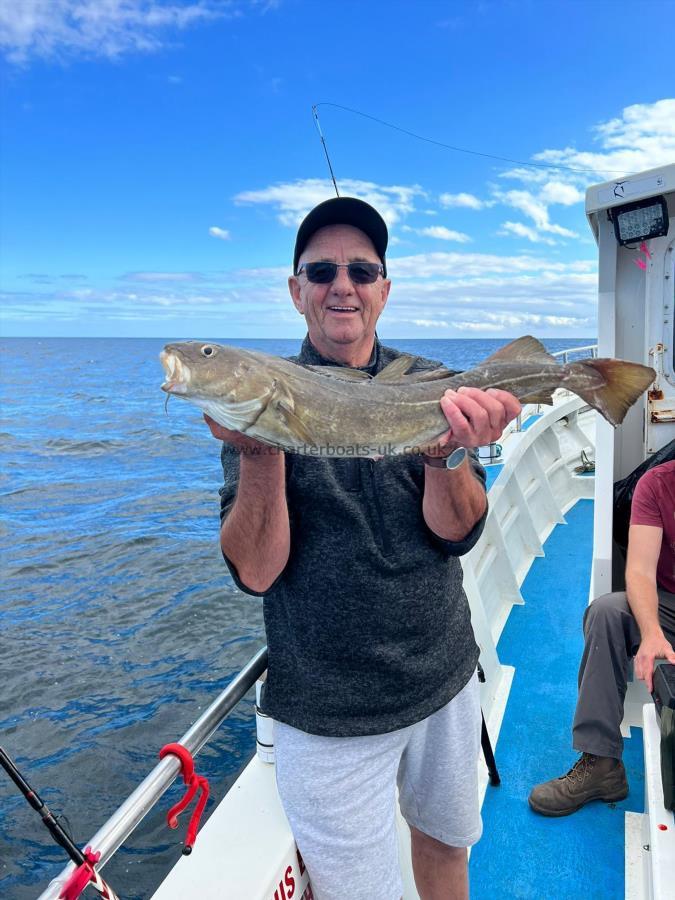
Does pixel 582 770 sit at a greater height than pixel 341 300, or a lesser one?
lesser

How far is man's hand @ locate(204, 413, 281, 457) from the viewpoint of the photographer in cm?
217

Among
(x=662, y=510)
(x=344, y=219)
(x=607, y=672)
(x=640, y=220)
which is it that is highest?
(x=640, y=220)

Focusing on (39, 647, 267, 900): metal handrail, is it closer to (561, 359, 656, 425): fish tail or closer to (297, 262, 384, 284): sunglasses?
(297, 262, 384, 284): sunglasses

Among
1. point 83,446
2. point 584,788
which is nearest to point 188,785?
point 584,788

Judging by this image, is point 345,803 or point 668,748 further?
point 668,748

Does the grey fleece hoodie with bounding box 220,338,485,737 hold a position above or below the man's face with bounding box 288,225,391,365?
below

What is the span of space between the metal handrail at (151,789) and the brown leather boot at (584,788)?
2242mm

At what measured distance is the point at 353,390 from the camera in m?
2.33

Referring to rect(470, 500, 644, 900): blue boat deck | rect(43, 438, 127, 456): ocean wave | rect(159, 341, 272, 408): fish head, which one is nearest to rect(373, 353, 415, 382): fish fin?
rect(159, 341, 272, 408): fish head

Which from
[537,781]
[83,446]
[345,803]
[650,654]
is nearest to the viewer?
[345,803]

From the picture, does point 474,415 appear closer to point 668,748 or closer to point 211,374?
point 211,374

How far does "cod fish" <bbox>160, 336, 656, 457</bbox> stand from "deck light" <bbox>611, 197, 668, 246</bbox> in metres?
2.54

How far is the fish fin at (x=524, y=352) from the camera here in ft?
8.83

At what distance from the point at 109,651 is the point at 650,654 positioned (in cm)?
910
